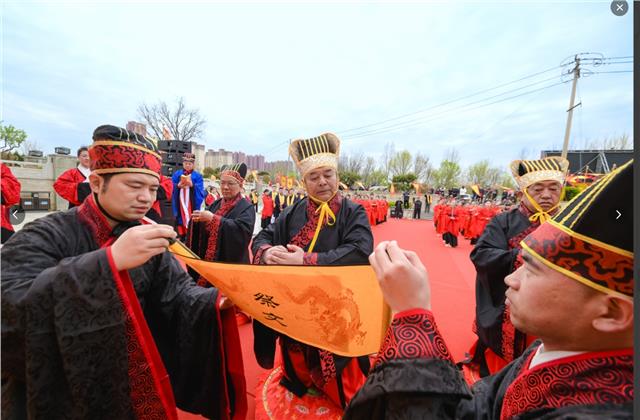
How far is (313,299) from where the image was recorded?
1567 millimetres

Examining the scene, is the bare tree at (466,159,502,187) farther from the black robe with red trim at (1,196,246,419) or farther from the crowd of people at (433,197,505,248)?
the black robe with red trim at (1,196,246,419)

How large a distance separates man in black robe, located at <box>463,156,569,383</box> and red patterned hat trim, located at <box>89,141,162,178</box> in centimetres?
313

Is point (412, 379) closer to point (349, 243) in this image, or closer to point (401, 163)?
point (349, 243)

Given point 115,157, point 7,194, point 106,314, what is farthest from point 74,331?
point 7,194

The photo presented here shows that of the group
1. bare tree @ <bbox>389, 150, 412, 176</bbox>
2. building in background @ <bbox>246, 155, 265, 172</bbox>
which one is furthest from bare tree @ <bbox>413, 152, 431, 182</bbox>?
building in background @ <bbox>246, 155, 265, 172</bbox>

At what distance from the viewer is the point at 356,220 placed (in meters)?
2.75

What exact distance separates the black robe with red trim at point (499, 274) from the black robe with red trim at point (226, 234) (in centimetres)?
306

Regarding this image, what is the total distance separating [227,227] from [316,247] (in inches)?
79.5

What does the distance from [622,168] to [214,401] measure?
7.67 ft

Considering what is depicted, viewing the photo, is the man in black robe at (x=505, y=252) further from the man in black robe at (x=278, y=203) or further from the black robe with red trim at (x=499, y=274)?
the man in black robe at (x=278, y=203)

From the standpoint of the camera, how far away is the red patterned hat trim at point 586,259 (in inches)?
30.6

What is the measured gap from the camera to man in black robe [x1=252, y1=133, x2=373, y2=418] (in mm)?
2443

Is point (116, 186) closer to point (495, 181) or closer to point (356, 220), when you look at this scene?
point (356, 220)

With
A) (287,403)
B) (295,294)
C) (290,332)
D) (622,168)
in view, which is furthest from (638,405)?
(287,403)
